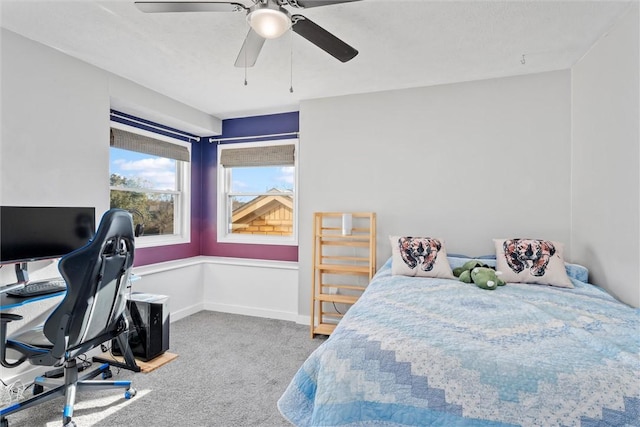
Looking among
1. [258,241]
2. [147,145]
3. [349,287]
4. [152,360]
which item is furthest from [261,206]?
[152,360]

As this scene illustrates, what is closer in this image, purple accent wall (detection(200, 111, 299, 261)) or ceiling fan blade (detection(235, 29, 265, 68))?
ceiling fan blade (detection(235, 29, 265, 68))

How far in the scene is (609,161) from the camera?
7.75 feet

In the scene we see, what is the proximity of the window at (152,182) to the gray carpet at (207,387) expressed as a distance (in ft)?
4.30

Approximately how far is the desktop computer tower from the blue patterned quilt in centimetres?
186

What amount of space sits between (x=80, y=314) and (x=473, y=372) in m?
2.02

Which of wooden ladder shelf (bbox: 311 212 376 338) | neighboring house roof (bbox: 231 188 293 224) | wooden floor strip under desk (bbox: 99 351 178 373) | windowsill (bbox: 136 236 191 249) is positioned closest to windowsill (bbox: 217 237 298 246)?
neighboring house roof (bbox: 231 188 293 224)

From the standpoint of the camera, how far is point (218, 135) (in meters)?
4.59

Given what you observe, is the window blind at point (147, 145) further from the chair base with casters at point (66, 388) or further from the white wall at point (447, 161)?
the chair base with casters at point (66, 388)

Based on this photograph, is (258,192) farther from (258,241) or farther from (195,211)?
(195,211)

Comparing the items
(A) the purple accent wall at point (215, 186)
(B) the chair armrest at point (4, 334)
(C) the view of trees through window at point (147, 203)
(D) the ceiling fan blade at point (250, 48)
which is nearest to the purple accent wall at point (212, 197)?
(A) the purple accent wall at point (215, 186)

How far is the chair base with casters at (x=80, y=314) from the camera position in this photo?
1832 mm

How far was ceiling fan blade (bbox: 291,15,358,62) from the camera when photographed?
1779mm

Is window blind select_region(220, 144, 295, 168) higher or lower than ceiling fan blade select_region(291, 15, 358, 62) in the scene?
lower

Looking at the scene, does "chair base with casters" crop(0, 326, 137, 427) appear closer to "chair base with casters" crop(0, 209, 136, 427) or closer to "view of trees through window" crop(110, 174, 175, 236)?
"chair base with casters" crop(0, 209, 136, 427)
